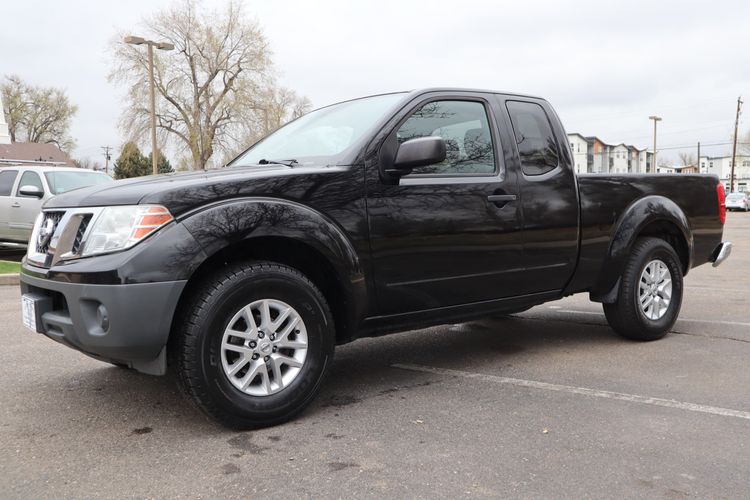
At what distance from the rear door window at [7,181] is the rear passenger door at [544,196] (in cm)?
1113

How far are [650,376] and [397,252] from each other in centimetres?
186

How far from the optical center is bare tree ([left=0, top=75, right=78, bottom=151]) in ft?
204

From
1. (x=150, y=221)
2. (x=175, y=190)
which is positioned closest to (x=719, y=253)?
(x=175, y=190)

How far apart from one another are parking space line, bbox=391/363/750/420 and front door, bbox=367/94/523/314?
0.52 metres

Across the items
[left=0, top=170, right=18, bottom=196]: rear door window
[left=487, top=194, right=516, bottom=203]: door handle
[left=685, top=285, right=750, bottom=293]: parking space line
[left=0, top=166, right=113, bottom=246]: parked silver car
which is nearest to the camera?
[left=487, top=194, right=516, bottom=203]: door handle

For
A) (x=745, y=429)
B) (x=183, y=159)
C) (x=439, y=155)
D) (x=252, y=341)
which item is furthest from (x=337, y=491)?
(x=183, y=159)

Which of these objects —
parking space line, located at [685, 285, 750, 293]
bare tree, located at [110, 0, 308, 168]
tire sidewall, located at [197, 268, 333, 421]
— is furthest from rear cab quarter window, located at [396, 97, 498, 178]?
bare tree, located at [110, 0, 308, 168]

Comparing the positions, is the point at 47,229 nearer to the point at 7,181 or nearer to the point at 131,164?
the point at 7,181

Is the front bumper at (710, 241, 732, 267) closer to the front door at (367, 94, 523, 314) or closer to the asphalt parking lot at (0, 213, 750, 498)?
the asphalt parking lot at (0, 213, 750, 498)

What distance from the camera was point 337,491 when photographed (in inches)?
101

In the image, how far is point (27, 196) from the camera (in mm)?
11914

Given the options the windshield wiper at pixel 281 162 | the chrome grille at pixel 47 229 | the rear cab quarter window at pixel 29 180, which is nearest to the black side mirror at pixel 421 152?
the windshield wiper at pixel 281 162

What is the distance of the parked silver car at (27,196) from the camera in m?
11.9

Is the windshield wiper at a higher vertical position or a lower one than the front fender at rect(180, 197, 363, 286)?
higher
